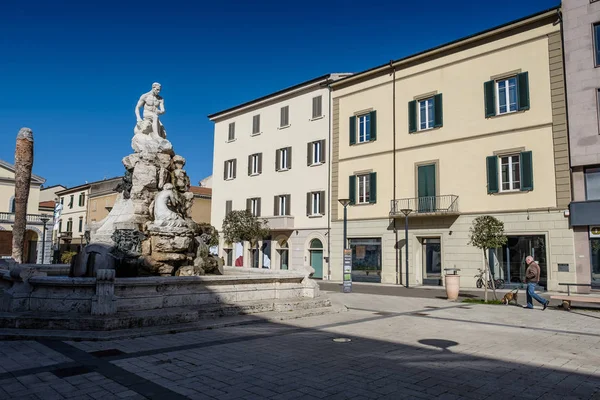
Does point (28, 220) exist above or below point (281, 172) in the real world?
below

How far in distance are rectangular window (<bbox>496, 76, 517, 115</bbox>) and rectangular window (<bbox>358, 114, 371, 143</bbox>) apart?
8.09 m

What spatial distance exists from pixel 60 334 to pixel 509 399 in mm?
6822

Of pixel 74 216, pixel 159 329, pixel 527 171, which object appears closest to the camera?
pixel 159 329

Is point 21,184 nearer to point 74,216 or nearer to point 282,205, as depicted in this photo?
point 282,205

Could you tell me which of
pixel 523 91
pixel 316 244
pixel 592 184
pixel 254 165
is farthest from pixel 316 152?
pixel 592 184

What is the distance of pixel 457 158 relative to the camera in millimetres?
24266

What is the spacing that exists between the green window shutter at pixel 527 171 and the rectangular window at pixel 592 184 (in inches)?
87.9

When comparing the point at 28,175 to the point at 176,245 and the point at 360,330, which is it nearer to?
the point at 176,245

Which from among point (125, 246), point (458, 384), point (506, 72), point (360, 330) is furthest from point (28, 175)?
point (506, 72)

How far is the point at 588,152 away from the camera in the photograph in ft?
64.3

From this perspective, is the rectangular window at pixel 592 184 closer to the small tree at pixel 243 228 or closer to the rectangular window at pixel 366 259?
the rectangular window at pixel 366 259

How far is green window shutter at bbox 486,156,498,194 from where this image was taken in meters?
22.5

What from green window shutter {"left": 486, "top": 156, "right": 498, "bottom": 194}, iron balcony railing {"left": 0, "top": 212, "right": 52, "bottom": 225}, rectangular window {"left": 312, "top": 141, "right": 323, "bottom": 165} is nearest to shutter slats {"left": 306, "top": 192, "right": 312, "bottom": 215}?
rectangular window {"left": 312, "top": 141, "right": 323, "bottom": 165}

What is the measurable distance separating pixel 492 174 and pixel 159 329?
1924 centimetres
